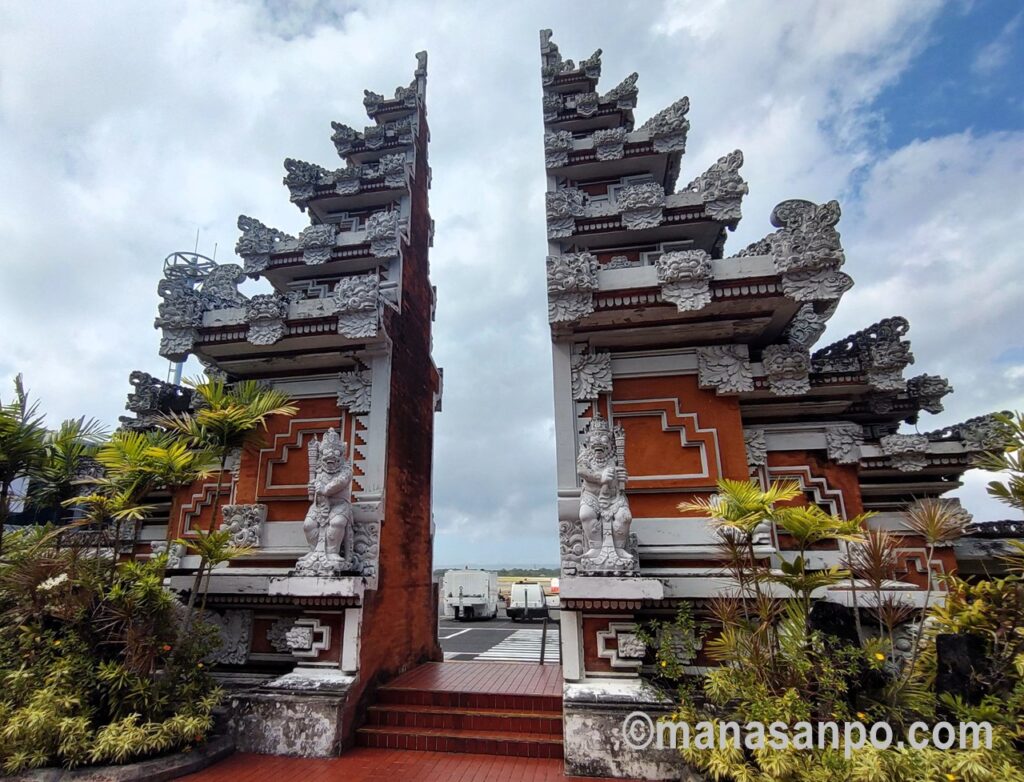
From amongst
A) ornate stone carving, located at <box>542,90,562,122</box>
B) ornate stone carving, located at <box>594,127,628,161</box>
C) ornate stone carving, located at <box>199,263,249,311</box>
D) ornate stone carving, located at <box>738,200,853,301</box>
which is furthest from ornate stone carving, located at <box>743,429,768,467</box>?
ornate stone carving, located at <box>199,263,249,311</box>

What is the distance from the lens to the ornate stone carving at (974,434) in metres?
6.58

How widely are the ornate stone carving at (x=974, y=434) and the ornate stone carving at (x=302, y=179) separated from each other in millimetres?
10308

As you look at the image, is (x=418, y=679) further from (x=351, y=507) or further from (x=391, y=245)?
(x=391, y=245)

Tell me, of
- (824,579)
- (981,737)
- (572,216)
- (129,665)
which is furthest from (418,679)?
(572,216)

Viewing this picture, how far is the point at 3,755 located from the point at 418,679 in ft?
13.8

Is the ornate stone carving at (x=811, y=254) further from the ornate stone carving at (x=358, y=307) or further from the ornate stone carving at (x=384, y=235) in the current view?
the ornate stone carving at (x=384, y=235)

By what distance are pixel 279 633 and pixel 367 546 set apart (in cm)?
166

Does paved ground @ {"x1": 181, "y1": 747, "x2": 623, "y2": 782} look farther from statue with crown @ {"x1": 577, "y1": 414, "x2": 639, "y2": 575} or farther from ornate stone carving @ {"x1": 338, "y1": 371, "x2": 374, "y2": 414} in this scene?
ornate stone carving @ {"x1": 338, "y1": 371, "x2": 374, "y2": 414}

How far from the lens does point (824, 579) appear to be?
15.2ft

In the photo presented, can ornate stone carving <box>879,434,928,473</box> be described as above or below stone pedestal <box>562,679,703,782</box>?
above

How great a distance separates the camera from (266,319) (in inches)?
292

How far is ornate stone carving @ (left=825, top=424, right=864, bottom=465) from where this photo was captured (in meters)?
6.77

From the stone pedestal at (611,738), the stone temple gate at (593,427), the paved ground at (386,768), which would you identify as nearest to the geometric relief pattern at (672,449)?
the stone temple gate at (593,427)

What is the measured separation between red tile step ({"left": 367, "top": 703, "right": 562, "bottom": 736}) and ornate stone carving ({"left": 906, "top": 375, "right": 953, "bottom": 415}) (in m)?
6.27
